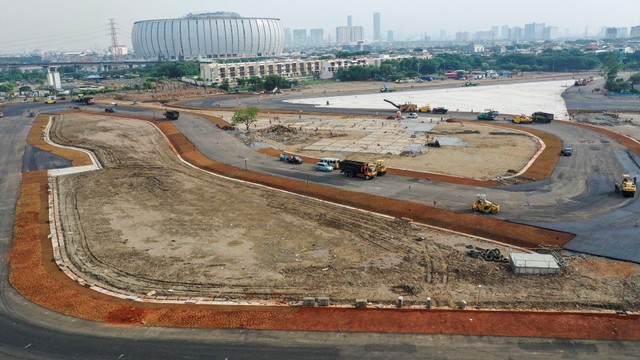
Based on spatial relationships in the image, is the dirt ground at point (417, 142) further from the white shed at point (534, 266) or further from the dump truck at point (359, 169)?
the white shed at point (534, 266)

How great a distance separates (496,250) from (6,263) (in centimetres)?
3253

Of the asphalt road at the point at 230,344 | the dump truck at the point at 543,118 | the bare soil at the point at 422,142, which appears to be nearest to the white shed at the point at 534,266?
the asphalt road at the point at 230,344

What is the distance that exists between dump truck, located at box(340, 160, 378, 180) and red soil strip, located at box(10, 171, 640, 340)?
26.2 m

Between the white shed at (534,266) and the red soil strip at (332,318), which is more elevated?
the white shed at (534,266)

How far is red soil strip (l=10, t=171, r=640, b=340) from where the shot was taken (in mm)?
21438

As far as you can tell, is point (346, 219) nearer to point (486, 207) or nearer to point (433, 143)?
point (486, 207)

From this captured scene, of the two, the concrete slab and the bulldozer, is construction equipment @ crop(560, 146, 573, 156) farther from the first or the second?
the concrete slab

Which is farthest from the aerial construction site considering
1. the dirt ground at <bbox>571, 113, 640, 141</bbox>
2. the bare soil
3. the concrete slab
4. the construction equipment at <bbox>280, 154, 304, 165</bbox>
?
the concrete slab

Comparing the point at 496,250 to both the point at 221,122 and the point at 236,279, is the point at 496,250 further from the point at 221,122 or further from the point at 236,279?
the point at 221,122

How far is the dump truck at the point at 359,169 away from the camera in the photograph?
48.2 m

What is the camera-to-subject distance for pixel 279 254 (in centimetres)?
3072

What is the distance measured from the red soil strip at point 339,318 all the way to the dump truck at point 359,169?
26177 mm

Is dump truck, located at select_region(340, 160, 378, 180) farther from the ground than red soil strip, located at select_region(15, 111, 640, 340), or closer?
farther from the ground

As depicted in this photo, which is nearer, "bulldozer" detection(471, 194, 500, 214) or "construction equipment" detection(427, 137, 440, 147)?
"bulldozer" detection(471, 194, 500, 214)
